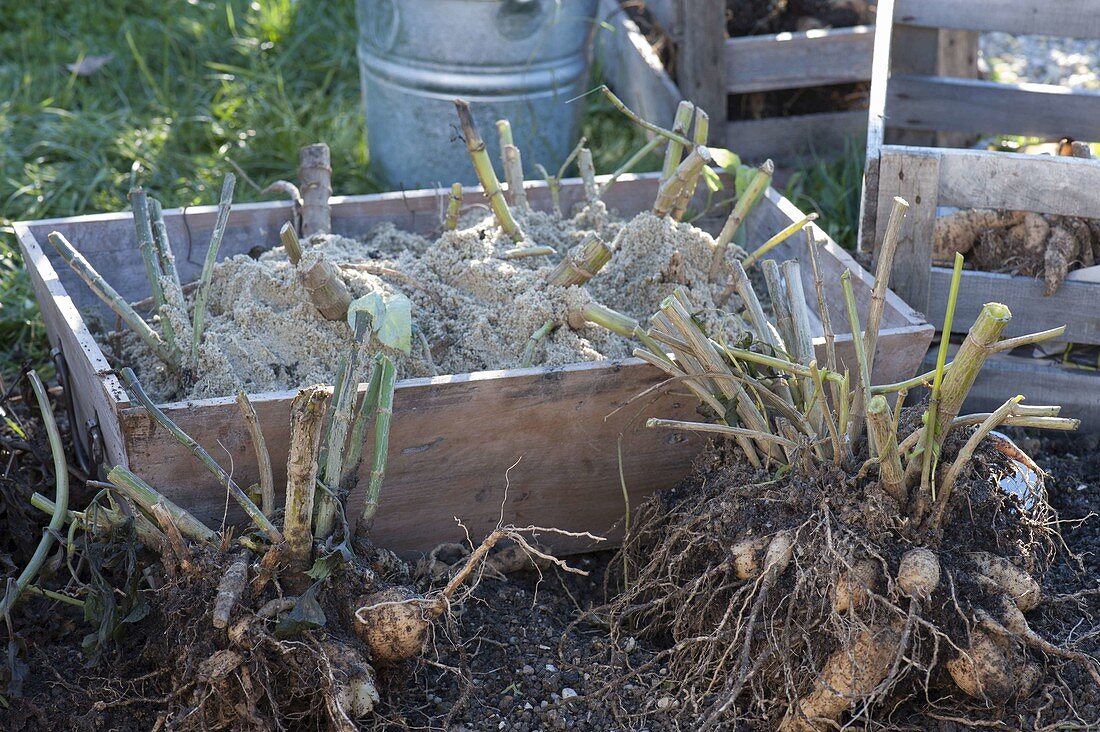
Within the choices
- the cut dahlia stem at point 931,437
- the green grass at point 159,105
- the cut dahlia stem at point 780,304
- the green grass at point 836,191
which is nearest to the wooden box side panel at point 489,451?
the cut dahlia stem at point 780,304

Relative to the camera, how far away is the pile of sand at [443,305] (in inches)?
78.7

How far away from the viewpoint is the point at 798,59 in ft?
11.1

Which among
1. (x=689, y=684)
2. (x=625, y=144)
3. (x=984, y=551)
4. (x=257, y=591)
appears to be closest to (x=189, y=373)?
(x=257, y=591)

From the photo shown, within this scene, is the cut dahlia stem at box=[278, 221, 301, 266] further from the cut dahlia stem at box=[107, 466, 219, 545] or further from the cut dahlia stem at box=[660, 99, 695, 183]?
the cut dahlia stem at box=[660, 99, 695, 183]

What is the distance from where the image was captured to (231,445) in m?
1.81

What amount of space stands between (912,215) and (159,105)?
8.62ft

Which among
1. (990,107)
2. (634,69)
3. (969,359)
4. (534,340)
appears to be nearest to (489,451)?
(534,340)

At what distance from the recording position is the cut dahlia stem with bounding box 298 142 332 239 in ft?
8.11

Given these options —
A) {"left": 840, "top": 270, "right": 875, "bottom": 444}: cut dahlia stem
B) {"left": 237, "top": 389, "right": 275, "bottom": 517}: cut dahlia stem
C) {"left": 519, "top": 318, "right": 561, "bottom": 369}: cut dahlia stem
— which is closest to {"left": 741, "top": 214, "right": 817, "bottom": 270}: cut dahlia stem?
{"left": 840, "top": 270, "right": 875, "bottom": 444}: cut dahlia stem

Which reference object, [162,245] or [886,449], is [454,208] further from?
[886,449]

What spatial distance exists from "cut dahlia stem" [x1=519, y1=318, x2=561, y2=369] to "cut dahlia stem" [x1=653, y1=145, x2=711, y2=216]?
418 mm

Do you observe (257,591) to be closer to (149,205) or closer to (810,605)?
(810,605)

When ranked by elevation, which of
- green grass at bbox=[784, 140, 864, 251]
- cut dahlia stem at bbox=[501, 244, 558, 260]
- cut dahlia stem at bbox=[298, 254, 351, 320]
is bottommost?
green grass at bbox=[784, 140, 864, 251]

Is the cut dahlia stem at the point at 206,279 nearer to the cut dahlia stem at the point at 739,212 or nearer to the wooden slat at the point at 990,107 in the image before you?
the cut dahlia stem at the point at 739,212
